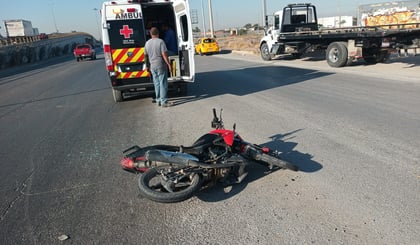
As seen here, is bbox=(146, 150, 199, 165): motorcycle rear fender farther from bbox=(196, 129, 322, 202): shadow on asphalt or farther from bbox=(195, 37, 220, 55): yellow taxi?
bbox=(195, 37, 220, 55): yellow taxi

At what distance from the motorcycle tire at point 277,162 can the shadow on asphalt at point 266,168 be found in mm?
220

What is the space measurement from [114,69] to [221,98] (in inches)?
115

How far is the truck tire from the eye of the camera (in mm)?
13656

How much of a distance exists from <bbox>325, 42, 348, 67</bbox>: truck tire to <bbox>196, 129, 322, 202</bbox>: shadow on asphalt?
9.88 meters

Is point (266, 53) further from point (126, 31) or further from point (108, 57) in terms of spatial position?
point (108, 57)

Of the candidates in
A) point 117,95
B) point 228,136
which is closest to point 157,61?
point 117,95

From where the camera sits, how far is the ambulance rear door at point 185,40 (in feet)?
27.8

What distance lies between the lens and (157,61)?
782cm

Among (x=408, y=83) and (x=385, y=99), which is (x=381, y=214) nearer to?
(x=385, y=99)

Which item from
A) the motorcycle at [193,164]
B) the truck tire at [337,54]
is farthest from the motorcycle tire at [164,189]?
the truck tire at [337,54]

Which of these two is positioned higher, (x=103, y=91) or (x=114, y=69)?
(x=114, y=69)

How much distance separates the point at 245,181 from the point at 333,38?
12.3 m

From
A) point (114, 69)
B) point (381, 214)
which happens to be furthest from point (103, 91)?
point (381, 214)

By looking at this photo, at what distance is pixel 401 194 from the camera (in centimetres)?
331
